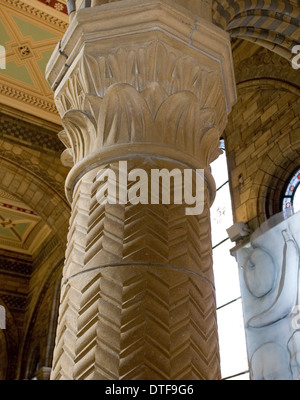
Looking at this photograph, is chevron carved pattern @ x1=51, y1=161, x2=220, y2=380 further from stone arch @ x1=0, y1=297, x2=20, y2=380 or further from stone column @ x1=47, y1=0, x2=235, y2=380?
stone arch @ x1=0, y1=297, x2=20, y2=380

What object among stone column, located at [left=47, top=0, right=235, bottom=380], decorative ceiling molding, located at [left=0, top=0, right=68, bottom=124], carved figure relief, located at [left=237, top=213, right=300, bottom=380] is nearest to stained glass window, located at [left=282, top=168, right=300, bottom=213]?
carved figure relief, located at [left=237, top=213, right=300, bottom=380]

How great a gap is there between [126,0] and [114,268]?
107 centimetres

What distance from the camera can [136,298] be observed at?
1338mm

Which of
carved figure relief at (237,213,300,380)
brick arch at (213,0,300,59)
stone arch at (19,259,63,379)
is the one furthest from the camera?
stone arch at (19,259,63,379)

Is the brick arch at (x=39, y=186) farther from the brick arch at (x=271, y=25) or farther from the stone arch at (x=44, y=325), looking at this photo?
the brick arch at (x=271, y=25)

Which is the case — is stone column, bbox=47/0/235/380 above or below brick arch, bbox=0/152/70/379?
below

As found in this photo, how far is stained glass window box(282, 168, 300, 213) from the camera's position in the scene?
206 inches

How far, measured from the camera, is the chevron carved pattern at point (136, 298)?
128 centimetres

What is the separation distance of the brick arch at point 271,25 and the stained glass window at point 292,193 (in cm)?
138

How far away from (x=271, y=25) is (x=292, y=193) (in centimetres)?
189

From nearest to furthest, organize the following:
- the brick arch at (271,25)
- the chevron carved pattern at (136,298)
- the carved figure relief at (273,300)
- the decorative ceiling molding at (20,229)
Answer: the chevron carved pattern at (136,298) → the brick arch at (271,25) → the carved figure relief at (273,300) → the decorative ceiling molding at (20,229)

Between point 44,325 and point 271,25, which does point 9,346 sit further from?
point 271,25

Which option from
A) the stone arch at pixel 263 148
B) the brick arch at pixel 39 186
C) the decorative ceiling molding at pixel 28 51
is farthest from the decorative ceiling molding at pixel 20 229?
the stone arch at pixel 263 148

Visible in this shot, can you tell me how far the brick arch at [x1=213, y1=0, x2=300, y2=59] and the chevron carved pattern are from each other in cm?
234
